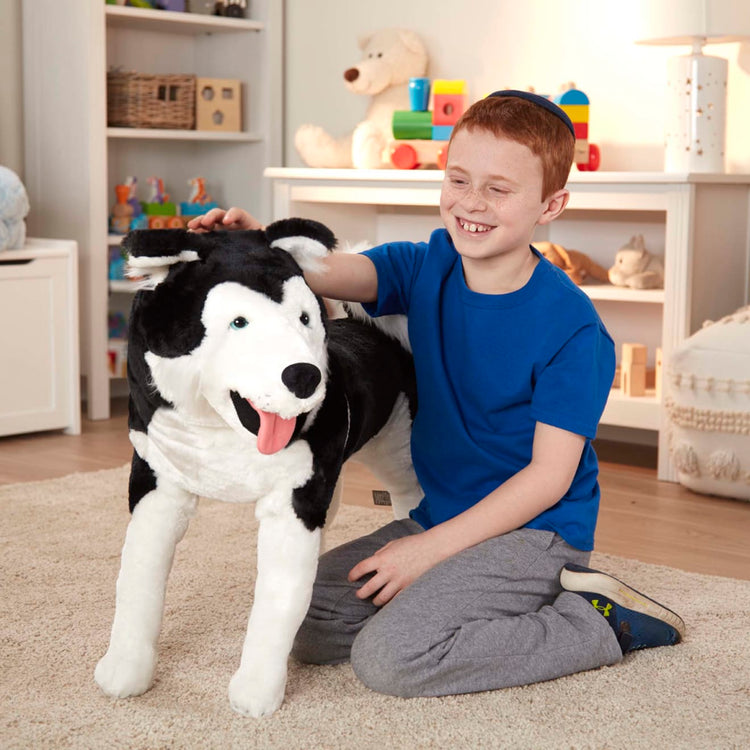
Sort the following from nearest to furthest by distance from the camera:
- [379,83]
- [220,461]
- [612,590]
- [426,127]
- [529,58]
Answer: [220,461] < [612,590] < [426,127] < [529,58] < [379,83]

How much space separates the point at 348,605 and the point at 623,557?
0.61 metres

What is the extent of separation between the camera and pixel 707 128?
2.19 m

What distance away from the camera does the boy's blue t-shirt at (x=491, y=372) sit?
3.94 feet

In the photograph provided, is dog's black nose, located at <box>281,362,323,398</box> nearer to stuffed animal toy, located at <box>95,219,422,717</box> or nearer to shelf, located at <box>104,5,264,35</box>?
stuffed animal toy, located at <box>95,219,422,717</box>

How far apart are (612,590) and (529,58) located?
170 centimetres

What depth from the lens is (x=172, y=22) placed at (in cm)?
284

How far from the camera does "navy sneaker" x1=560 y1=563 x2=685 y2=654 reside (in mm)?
1225

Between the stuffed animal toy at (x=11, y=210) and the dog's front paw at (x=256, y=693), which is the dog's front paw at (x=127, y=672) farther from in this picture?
the stuffed animal toy at (x=11, y=210)

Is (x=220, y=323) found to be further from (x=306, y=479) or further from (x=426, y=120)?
(x=426, y=120)

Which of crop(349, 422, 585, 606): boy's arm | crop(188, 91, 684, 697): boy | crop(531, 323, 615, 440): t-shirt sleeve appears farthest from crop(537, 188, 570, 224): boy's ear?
crop(349, 422, 585, 606): boy's arm

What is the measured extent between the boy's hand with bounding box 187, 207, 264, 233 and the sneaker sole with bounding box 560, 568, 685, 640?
20.1 inches

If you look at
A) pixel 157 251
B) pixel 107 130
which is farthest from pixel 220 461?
pixel 107 130

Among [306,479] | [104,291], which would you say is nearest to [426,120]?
[104,291]

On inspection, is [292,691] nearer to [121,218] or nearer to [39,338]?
[39,338]
